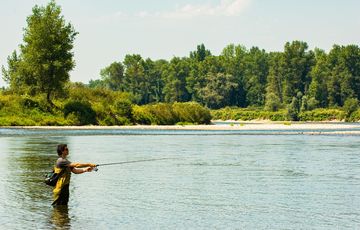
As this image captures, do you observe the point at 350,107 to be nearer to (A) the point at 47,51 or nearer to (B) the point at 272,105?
(B) the point at 272,105

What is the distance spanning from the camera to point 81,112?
106312mm

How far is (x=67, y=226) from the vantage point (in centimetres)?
1895

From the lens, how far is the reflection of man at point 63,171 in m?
21.4

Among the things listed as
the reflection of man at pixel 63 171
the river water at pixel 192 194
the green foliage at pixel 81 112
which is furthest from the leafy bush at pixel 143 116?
the reflection of man at pixel 63 171

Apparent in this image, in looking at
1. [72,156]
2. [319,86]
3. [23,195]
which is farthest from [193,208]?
[319,86]

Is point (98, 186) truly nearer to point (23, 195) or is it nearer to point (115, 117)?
point (23, 195)

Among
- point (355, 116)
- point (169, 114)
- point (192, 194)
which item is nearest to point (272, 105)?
point (355, 116)

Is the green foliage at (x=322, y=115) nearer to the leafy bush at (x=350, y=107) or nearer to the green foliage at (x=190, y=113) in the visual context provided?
the leafy bush at (x=350, y=107)

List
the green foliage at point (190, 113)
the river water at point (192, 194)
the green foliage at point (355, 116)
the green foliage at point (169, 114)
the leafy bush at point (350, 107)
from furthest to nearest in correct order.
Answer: the leafy bush at point (350, 107) → the green foliage at point (355, 116) → the green foliage at point (190, 113) → the green foliage at point (169, 114) → the river water at point (192, 194)

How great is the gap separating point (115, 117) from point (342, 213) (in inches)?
3505

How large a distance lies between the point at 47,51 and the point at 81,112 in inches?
401

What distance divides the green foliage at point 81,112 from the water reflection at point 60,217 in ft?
275

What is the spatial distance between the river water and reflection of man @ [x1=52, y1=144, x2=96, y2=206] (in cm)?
42

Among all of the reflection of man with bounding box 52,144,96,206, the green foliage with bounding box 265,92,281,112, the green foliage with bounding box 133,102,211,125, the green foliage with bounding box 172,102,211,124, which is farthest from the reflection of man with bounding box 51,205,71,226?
the green foliage with bounding box 265,92,281,112
